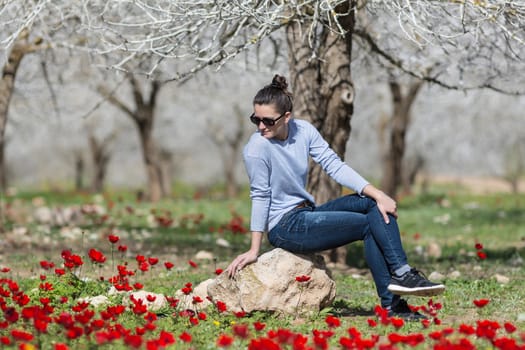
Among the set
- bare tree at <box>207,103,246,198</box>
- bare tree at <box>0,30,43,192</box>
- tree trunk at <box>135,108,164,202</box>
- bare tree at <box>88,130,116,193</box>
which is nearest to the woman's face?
bare tree at <box>0,30,43,192</box>

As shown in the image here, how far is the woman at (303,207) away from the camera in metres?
4.80

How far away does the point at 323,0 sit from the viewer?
6.14 meters

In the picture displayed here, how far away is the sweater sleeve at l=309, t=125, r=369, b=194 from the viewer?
4.93 meters

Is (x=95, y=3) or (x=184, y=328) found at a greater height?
(x=95, y=3)

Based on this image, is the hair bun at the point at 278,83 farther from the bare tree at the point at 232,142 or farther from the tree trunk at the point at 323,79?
the bare tree at the point at 232,142

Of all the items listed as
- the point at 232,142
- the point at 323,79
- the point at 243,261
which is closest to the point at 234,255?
the point at 323,79

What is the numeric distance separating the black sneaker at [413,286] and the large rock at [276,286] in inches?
24.2

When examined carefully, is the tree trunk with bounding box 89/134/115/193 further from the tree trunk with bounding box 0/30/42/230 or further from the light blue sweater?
the light blue sweater

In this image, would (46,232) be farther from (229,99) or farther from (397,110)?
(229,99)

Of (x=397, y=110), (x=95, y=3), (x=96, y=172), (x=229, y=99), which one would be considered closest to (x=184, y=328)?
(x=95, y=3)

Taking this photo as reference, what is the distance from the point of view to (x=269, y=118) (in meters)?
4.98

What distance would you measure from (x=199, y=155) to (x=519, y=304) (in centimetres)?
3939

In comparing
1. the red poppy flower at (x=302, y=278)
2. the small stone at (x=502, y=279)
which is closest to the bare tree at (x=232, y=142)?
the small stone at (x=502, y=279)

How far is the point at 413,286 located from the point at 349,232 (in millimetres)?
581
